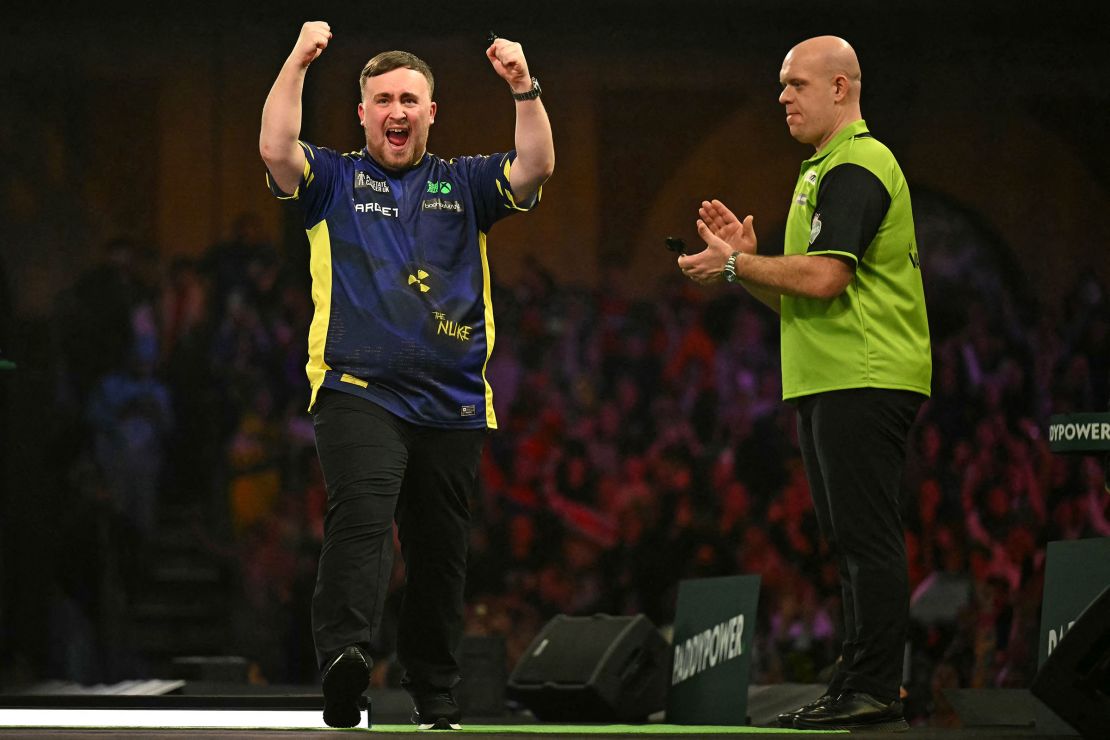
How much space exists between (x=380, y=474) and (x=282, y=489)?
15.5 ft

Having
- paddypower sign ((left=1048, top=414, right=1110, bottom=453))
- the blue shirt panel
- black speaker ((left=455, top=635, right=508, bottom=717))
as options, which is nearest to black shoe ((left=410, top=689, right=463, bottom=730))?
the blue shirt panel

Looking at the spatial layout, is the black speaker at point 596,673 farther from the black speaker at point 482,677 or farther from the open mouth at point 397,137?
the open mouth at point 397,137

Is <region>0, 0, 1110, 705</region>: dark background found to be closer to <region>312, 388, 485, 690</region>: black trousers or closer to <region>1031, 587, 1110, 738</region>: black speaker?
<region>312, 388, 485, 690</region>: black trousers

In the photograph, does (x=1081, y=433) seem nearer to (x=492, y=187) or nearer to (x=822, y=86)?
(x=822, y=86)

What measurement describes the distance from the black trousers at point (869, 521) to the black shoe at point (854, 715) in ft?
0.08

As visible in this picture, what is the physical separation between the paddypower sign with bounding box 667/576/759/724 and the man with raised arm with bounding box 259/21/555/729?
1.09 meters

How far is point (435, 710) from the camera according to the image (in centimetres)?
317

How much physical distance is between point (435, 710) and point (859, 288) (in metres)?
1.43

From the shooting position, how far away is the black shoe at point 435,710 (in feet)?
10.4

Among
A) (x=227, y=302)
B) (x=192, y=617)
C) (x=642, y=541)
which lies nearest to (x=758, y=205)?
(x=642, y=541)

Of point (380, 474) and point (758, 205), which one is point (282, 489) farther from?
point (380, 474)

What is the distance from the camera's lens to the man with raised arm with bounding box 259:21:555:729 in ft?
9.98

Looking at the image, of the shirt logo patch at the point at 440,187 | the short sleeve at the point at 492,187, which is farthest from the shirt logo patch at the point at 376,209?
the short sleeve at the point at 492,187

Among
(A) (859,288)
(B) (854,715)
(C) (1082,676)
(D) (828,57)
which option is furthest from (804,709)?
(D) (828,57)
